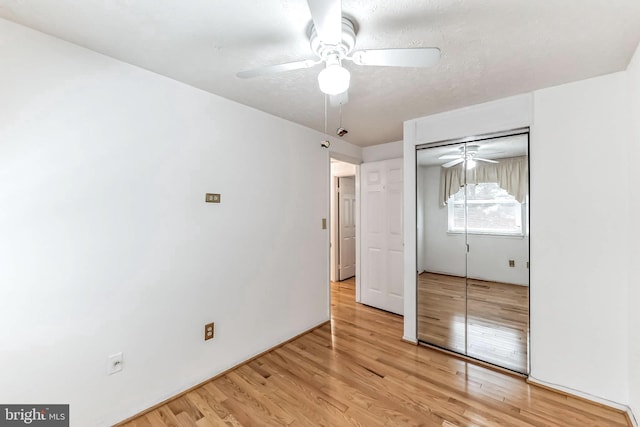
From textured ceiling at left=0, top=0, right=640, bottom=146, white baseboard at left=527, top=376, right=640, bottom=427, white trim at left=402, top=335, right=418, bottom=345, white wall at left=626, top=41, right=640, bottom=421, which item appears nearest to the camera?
textured ceiling at left=0, top=0, right=640, bottom=146

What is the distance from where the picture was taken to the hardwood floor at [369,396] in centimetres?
178

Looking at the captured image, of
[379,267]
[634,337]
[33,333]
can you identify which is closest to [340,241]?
[379,267]

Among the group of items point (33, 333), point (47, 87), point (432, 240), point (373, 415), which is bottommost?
point (373, 415)

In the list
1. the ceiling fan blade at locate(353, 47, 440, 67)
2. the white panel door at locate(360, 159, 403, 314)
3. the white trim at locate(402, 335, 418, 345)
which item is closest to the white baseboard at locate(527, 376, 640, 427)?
the white trim at locate(402, 335, 418, 345)

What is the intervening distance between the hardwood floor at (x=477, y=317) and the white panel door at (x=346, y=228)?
2.47m

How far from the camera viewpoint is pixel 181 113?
6.72ft

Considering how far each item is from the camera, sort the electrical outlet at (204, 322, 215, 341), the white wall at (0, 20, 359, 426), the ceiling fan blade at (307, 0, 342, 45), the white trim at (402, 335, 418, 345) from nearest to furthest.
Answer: the ceiling fan blade at (307, 0, 342, 45), the white wall at (0, 20, 359, 426), the electrical outlet at (204, 322, 215, 341), the white trim at (402, 335, 418, 345)

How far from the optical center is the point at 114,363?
172 centimetres

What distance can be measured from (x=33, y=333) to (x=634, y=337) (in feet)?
11.7

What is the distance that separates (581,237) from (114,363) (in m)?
3.34

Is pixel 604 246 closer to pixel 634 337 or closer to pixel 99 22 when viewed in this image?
pixel 634 337

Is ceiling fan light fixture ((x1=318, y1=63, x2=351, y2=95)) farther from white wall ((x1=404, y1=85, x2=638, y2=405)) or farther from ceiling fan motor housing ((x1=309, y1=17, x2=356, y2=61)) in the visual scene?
white wall ((x1=404, y1=85, x2=638, y2=405))

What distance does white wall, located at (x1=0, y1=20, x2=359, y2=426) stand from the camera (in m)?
1.43

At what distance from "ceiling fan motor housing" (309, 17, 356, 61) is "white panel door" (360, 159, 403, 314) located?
7.59 ft
